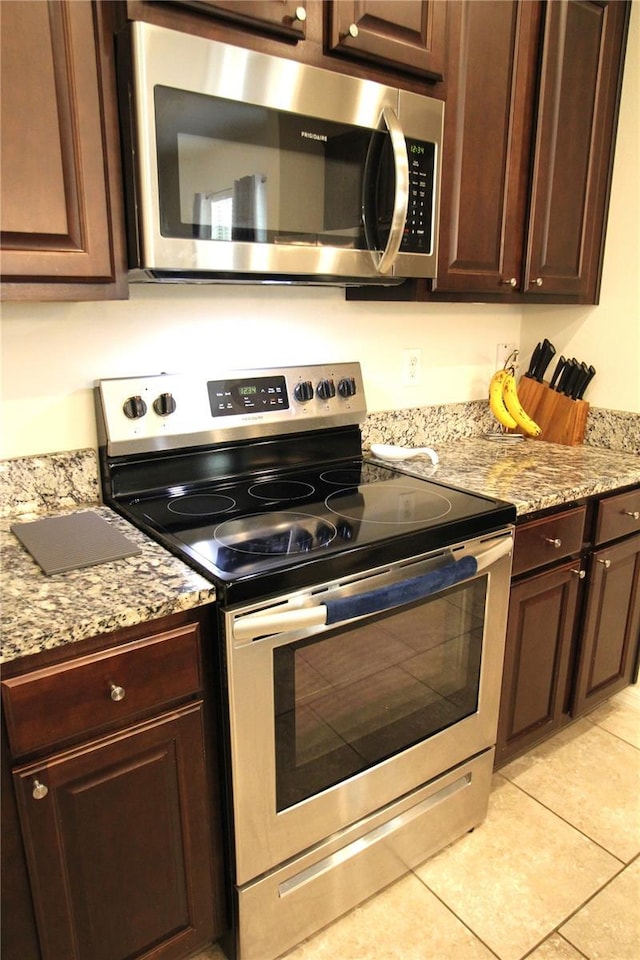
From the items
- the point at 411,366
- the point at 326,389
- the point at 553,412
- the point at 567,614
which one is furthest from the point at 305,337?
the point at 567,614

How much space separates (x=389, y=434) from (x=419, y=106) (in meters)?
0.91

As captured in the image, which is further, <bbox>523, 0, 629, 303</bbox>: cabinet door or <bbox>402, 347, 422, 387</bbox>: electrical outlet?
<bbox>402, 347, 422, 387</bbox>: electrical outlet

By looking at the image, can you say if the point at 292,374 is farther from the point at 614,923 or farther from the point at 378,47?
the point at 614,923

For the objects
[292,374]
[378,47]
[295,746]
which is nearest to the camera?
[295,746]

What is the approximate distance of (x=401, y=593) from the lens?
1.28 meters

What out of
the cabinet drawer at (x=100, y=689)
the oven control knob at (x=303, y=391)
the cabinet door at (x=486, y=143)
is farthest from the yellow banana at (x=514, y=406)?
the cabinet drawer at (x=100, y=689)

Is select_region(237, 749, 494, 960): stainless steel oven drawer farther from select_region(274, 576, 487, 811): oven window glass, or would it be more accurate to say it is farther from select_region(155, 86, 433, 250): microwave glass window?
select_region(155, 86, 433, 250): microwave glass window

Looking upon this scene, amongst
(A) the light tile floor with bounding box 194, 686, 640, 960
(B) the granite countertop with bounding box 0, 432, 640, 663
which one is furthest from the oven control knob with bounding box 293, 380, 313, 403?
(A) the light tile floor with bounding box 194, 686, 640, 960

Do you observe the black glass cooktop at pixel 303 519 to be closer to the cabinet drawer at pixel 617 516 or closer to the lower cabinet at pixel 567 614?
the lower cabinet at pixel 567 614

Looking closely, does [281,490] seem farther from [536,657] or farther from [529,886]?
[529,886]

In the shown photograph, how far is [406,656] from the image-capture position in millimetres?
1398

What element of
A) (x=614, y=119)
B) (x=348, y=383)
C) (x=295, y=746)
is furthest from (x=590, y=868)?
(x=614, y=119)

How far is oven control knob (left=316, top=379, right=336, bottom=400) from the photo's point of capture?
1743mm

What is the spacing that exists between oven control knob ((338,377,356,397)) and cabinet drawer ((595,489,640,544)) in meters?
0.76
